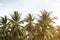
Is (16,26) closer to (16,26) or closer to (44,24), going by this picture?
(16,26)

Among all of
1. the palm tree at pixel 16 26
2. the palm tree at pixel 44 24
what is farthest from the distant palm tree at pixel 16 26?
the palm tree at pixel 44 24

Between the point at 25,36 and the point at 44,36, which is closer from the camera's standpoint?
the point at 44,36

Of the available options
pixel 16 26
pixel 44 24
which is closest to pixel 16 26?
pixel 16 26

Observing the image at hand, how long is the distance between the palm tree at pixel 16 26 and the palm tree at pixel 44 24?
451 centimetres

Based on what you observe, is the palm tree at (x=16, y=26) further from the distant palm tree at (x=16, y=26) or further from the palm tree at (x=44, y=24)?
the palm tree at (x=44, y=24)

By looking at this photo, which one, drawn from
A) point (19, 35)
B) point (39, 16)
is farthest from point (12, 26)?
point (39, 16)

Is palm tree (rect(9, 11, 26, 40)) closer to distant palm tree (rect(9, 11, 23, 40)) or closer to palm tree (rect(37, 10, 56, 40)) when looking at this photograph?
distant palm tree (rect(9, 11, 23, 40))

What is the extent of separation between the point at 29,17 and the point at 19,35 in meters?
5.32

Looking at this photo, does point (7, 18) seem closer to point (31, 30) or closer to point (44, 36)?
point (31, 30)

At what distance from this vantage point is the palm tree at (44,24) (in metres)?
49.4

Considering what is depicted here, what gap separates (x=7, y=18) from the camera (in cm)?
5134

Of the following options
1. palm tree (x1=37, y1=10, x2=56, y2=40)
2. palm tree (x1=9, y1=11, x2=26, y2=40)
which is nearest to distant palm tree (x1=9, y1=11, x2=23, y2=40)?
palm tree (x1=9, y1=11, x2=26, y2=40)

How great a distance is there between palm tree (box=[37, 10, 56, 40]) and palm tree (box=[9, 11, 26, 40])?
177 inches

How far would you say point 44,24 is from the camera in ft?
163
